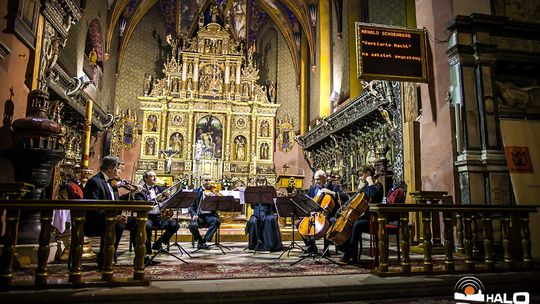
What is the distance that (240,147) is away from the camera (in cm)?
1916

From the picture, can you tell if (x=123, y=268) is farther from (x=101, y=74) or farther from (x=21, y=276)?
(x=101, y=74)

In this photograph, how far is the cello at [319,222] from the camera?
5.89m

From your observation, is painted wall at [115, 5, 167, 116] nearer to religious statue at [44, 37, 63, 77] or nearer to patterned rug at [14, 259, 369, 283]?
religious statue at [44, 37, 63, 77]

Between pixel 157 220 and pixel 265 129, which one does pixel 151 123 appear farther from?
pixel 157 220

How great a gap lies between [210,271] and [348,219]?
193cm

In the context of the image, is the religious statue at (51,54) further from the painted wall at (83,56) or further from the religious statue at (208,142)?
the religious statue at (208,142)

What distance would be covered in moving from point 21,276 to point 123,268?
112 cm

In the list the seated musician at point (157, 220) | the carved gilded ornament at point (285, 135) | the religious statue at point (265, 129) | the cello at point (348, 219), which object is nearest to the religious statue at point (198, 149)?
the religious statue at point (265, 129)

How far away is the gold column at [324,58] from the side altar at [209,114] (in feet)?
12.0

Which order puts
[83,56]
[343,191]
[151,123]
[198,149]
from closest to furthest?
[343,191] < [83,56] < [198,149] < [151,123]

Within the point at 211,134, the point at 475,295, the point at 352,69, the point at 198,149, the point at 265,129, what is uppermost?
the point at 352,69

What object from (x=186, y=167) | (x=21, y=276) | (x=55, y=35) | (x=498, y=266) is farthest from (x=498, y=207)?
(x=186, y=167)

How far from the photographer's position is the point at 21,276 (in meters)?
4.30

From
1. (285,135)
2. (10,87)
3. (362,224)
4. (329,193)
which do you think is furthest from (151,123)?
(362,224)
